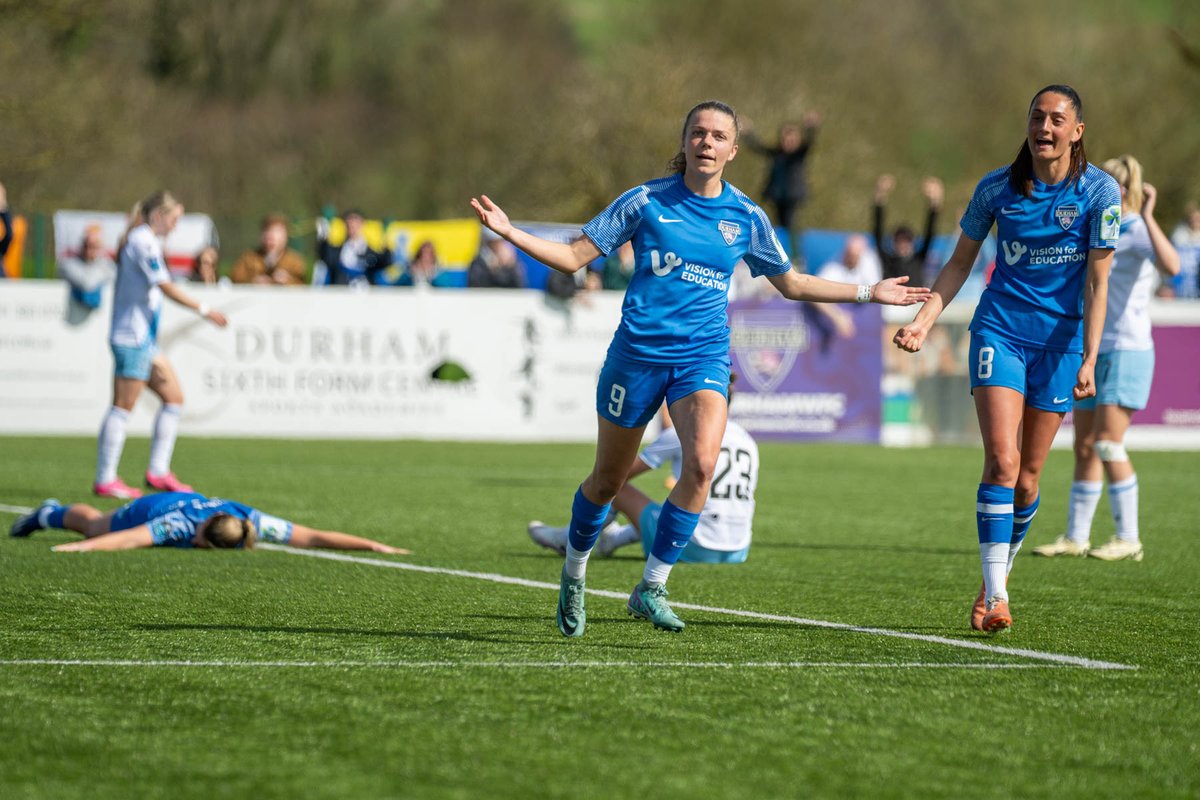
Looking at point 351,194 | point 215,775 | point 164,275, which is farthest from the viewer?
point 351,194

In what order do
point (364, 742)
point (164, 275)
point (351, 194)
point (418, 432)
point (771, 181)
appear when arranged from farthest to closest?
1. point (351, 194)
2. point (771, 181)
3. point (418, 432)
4. point (164, 275)
5. point (364, 742)

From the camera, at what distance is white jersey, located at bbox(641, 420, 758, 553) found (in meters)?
9.10

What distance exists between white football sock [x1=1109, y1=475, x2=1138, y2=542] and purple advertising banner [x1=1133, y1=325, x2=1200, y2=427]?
1055cm

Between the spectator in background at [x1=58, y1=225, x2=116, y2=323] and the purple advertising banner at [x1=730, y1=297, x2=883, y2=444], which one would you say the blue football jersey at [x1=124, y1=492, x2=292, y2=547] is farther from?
the purple advertising banner at [x1=730, y1=297, x2=883, y2=444]

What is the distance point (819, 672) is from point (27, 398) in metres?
15.4

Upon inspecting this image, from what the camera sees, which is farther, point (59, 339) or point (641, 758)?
point (59, 339)

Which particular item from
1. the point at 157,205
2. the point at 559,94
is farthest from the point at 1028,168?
the point at 559,94

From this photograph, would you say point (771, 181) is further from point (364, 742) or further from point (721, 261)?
point (364, 742)

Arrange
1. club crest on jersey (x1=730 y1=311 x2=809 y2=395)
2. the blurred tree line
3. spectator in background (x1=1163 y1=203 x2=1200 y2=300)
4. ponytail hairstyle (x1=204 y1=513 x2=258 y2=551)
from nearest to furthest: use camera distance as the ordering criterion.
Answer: ponytail hairstyle (x1=204 y1=513 x2=258 y2=551) < club crest on jersey (x1=730 y1=311 x2=809 y2=395) < spectator in background (x1=1163 y1=203 x2=1200 y2=300) < the blurred tree line

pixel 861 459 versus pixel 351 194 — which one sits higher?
pixel 351 194

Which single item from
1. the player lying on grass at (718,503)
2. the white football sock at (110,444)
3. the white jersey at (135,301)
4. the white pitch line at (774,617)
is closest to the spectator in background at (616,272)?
the white jersey at (135,301)

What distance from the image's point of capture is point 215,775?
439 centimetres

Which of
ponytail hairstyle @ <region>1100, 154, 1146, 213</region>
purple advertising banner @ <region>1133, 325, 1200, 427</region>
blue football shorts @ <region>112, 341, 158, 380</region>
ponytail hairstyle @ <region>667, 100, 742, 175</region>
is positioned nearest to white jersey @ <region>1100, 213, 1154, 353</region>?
ponytail hairstyle @ <region>1100, 154, 1146, 213</region>

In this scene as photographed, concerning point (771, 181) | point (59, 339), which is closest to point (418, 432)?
point (59, 339)
